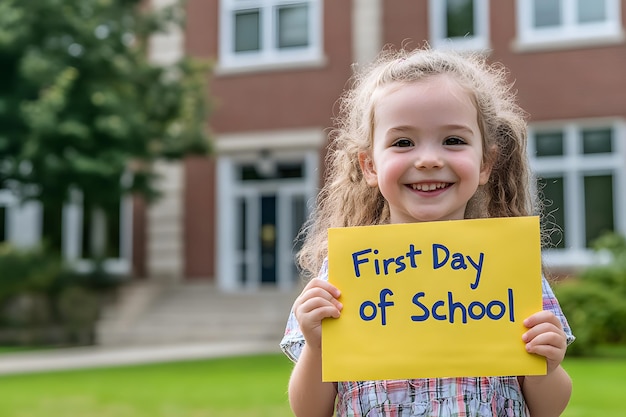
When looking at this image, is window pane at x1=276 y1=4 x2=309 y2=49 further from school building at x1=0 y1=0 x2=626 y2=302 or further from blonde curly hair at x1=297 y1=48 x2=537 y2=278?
blonde curly hair at x1=297 y1=48 x2=537 y2=278

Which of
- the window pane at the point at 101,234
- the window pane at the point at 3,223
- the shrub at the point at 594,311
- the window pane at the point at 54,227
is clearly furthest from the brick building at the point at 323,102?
the shrub at the point at 594,311

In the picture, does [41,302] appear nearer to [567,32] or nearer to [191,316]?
[191,316]

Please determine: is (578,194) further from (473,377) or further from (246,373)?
(473,377)

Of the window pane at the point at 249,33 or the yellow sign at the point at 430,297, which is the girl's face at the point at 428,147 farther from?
the window pane at the point at 249,33

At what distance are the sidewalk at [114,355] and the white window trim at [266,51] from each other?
5.44 meters

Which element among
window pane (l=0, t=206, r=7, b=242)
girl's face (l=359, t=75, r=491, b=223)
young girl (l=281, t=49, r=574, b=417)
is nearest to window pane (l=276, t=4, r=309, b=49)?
window pane (l=0, t=206, r=7, b=242)

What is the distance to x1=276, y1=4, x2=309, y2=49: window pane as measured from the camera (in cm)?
1775

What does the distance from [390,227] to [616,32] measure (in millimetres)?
14739

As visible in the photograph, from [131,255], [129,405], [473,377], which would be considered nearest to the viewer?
[473,377]

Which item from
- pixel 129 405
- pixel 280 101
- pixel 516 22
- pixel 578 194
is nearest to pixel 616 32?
pixel 516 22

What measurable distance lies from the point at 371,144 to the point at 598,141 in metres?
14.2

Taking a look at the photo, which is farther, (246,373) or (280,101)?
(280,101)

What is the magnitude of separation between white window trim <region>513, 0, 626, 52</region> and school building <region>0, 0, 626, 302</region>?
0.02 metres

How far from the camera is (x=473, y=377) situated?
2.26m
